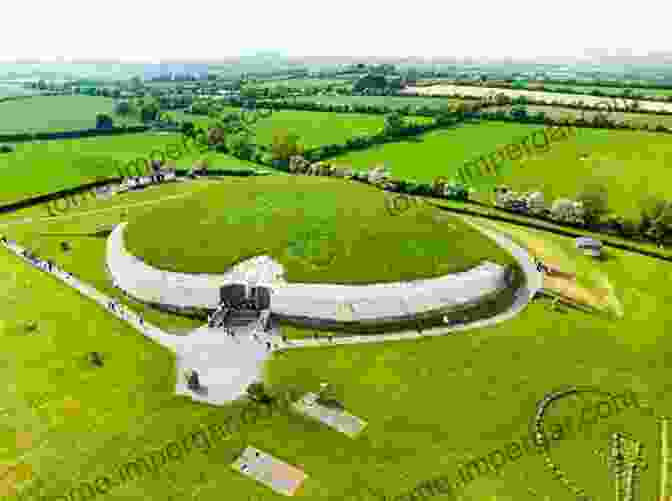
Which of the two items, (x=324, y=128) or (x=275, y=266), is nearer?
(x=275, y=266)

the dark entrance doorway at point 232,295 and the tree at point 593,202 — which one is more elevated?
the tree at point 593,202

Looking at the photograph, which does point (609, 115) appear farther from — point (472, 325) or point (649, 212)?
point (472, 325)

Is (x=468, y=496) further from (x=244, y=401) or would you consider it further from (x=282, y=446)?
(x=244, y=401)

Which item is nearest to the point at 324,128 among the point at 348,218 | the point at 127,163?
the point at 127,163

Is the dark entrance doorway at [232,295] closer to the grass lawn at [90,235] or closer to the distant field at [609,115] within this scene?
the grass lawn at [90,235]

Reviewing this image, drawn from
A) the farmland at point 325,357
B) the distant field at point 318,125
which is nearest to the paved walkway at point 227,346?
the farmland at point 325,357
